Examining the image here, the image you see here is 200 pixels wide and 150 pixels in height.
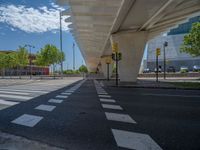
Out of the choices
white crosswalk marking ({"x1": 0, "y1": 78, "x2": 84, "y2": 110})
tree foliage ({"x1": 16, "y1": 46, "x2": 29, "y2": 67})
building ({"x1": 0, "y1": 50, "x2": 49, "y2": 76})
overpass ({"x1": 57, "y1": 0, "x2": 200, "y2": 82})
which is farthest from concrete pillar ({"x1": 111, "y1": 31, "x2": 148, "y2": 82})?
building ({"x1": 0, "y1": 50, "x2": 49, "y2": 76})

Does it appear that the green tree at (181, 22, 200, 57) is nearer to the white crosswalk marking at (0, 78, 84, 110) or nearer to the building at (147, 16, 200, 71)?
the white crosswalk marking at (0, 78, 84, 110)

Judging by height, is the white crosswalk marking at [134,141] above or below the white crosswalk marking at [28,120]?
above

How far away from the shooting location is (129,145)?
464 centimetres

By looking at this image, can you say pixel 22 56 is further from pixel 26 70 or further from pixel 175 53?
pixel 175 53

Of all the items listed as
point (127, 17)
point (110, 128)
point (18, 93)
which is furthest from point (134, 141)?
point (127, 17)

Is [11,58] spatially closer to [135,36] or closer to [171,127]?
[135,36]

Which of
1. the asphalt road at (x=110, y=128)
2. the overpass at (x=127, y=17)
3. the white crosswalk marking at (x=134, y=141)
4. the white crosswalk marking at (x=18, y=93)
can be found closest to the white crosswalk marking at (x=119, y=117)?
the asphalt road at (x=110, y=128)

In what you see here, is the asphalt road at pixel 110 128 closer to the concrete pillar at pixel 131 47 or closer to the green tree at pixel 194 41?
the concrete pillar at pixel 131 47

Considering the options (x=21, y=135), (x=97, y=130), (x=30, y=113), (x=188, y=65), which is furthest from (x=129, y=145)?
(x=188, y=65)

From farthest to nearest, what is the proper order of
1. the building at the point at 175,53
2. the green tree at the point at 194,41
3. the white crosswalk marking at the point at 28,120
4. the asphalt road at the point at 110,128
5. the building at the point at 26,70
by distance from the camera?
the building at the point at 26,70 < the building at the point at 175,53 < the green tree at the point at 194,41 < the white crosswalk marking at the point at 28,120 < the asphalt road at the point at 110,128

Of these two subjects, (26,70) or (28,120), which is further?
(26,70)

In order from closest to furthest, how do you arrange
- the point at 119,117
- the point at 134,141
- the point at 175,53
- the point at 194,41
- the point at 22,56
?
the point at 134,141
the point at 119,117
the point at 194,41
the point at 22,56
the point at 175,53

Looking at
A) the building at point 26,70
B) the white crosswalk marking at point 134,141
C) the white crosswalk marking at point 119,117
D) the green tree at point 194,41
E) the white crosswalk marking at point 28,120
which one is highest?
the green tree at point 194,41

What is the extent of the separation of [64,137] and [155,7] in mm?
13280
